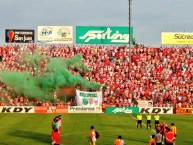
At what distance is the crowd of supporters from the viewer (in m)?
69.1

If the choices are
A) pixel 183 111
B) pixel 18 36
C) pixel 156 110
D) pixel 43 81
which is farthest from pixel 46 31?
pixel 183 111

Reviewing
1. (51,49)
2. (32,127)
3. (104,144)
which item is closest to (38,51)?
(51,49)

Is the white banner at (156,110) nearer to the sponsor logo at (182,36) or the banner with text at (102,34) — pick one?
the banner with text at (102,34)

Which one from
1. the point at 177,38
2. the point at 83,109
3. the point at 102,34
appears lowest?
the point at 83,109

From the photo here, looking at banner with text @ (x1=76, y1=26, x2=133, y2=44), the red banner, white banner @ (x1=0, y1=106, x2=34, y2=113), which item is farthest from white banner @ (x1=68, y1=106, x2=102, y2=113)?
banner with text @ (x1=76, y1=26, x2=133, y2=44)

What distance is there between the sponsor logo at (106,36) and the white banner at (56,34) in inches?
108

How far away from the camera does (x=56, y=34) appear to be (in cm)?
8831

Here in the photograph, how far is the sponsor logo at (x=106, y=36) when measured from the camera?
284ft

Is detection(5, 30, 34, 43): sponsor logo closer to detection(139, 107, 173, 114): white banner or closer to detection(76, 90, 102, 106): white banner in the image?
detection(76, 90, 102, 106): white banner

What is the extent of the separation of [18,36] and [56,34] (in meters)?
7.00

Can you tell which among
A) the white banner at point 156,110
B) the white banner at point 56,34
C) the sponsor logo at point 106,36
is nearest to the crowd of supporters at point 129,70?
the white banner at point 156,110

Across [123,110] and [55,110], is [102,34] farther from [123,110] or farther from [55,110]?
[55,110]

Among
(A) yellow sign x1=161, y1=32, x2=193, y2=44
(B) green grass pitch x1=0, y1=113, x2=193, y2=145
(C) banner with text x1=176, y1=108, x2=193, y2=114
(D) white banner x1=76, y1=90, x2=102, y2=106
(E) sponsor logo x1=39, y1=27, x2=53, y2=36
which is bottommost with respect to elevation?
(C) banner with text x1=176, y1=108, x2=193, y2=114

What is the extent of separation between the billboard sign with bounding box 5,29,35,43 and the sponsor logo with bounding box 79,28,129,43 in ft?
31.0
